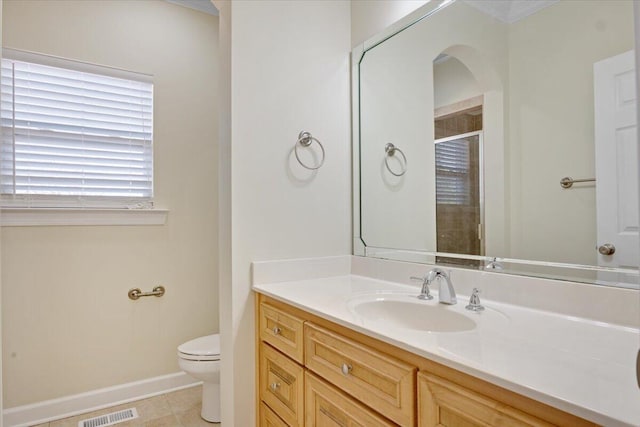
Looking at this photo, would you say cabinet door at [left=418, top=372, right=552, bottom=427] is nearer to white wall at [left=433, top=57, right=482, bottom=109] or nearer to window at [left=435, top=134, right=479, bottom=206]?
window at [left=435, top=134, right=479, bottom=206]

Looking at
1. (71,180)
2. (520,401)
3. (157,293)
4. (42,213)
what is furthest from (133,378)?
(520,401)

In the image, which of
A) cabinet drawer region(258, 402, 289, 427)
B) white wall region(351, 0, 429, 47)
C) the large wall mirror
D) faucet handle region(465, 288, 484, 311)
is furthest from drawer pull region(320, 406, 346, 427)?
white wall region(351, 0, 429, 47)

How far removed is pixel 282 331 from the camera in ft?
4.70

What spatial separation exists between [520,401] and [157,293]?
2.28m

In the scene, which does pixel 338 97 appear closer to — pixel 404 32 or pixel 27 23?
pixel 404 32

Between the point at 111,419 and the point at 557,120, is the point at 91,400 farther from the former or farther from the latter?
the point at 557,120

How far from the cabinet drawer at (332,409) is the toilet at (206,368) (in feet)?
2.96

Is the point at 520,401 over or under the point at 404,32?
under

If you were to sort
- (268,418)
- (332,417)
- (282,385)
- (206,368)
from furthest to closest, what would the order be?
1. (206,368)
2. (268,418)
3. (282,385)
4. (332,417)

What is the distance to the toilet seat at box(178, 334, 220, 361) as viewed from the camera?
78.4 inches

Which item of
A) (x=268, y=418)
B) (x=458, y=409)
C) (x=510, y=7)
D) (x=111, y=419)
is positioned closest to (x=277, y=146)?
(x=510, y=7)

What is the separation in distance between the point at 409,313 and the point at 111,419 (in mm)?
1878

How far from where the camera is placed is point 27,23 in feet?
6.81

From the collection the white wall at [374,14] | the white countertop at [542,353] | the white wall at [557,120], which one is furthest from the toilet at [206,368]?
the white wall at [374,14]
